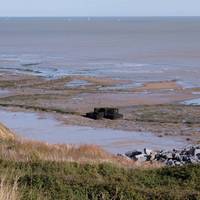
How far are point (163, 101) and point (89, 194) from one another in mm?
28812

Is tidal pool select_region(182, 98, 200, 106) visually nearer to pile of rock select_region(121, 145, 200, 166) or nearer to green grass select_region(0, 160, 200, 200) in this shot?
pile of rock select_region(121, 145, 200, 166)

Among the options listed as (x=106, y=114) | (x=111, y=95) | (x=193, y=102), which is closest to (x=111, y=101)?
(x=111, y=95)

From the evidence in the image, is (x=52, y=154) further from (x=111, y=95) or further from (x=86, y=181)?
(x=111, y=95)

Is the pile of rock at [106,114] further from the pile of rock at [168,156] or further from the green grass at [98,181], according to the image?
the green grass at [98,181]

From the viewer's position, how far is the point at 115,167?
42.0ft

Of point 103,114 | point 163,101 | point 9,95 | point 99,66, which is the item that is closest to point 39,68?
point 99,66

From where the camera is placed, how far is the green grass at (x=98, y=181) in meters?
9.81

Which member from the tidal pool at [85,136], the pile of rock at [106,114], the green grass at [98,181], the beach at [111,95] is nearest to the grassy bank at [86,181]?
the green grass at [98,181]

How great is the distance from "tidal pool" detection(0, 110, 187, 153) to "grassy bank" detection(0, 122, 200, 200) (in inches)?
464

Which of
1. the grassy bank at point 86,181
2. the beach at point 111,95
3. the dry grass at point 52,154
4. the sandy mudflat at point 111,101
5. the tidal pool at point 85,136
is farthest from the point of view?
the sandy mudflat at point 111,101

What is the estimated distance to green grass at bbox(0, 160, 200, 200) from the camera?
9812mm

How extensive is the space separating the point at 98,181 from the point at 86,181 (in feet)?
0.88

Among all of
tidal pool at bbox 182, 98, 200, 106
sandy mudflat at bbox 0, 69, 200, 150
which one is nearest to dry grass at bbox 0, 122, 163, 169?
sandy mudflat at bbox 0, 69, 200, 150

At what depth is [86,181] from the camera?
10789 millimetres
